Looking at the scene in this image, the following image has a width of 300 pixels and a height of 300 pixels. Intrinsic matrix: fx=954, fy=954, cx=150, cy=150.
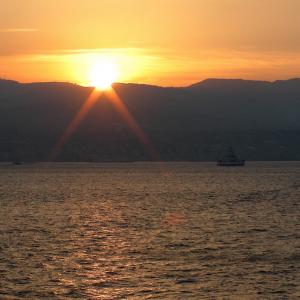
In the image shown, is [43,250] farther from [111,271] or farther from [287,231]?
[287,231]

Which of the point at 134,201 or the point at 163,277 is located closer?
the point at 163,277

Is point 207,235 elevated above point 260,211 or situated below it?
below

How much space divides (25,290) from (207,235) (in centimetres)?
1717

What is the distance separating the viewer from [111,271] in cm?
3275

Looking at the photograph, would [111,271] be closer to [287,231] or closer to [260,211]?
[287,231]

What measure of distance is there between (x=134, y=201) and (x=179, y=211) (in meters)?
15.5

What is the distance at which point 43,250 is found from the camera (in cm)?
3884

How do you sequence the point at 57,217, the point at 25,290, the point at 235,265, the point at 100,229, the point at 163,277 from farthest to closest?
the point at 57,217 → the point at 100,229 → the point at 235,265 → the point at 163,277 → the point at 25,290

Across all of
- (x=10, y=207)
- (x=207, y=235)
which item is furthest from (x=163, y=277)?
(x=10, y=207)

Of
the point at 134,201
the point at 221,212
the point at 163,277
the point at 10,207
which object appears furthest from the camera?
the point at 134,201

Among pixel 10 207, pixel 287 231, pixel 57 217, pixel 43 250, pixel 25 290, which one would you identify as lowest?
pixel 25 290

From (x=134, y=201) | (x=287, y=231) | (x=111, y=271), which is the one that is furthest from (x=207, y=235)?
(x=134, y=201)

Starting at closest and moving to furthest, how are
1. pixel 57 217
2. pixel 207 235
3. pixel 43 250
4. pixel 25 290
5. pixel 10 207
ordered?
pixel 25 290
pixel 43 250
pixel 207 235
pixel 57 217
pixel 10 207

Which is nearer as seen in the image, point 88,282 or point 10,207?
point 88,282
